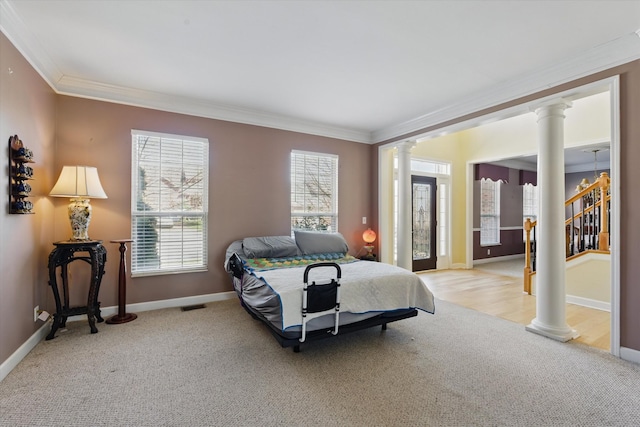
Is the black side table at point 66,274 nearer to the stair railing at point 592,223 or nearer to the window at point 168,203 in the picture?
the window at point 168,203

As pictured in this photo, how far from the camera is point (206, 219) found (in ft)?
13.2

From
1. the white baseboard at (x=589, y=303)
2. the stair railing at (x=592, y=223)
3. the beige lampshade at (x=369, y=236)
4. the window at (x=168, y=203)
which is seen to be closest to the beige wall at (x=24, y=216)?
the window at (x=168, y=203)

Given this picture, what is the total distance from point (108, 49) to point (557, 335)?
512 cm

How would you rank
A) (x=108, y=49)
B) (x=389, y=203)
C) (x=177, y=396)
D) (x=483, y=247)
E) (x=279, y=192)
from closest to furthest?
(x=177, y=396) < (x=108, y=49) < (x=279, y=192) < (x=389, y=203) < (x=483, y=247)

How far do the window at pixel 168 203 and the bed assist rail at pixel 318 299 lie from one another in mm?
2186

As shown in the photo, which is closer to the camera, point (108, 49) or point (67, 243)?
point (108, 49)

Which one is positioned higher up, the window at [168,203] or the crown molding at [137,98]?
the crown molding at [137,98]

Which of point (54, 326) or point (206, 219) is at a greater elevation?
point (206, 219)

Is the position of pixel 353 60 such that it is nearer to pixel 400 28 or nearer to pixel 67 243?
pixel 400 28

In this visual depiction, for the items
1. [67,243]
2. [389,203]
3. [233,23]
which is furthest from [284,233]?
[233,23]

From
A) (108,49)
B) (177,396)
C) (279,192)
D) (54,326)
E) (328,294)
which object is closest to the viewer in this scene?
(177,396)

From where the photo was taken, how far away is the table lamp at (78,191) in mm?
2926

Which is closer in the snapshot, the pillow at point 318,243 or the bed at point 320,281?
the bed at point 320,281

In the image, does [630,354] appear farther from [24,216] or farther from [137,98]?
[137,98]
